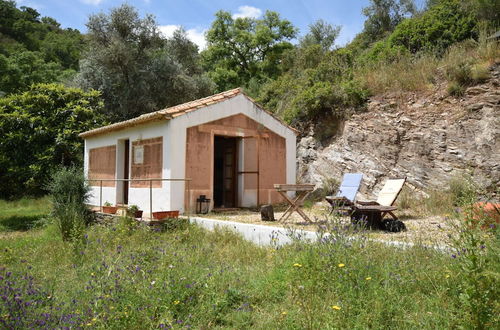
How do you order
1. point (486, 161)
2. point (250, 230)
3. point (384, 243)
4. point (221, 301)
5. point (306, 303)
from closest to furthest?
point (306, 303)
point (221, 301)
point (384, 243)
point (250, 230)
point (486, 161)

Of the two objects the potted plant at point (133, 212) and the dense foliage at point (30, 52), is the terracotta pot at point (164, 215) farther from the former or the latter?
the dense foliage at point (30, 52)

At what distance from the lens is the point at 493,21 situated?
1495cm

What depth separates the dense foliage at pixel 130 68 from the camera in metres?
21.2

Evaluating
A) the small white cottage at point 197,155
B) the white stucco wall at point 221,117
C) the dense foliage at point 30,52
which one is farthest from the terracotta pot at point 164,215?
the dense foliage at point 30,52

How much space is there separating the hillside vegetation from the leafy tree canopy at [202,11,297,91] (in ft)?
0.32

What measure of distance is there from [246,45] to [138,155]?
2697cm

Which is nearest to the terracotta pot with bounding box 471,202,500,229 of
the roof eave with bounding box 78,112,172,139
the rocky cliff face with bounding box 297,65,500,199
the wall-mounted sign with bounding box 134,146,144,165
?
the rocky cliff face with bounding box 297,65,500,199

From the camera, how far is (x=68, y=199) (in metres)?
8.88

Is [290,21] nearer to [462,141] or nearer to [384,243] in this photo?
[462,141]

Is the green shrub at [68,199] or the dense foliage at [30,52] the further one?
the dense foliage at [30,52]

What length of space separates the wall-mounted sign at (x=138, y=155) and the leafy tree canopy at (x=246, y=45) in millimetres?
22423

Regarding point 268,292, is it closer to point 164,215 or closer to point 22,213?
point 164,215

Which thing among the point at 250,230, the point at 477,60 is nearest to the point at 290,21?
the point at 477,60

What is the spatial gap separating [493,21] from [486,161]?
7.74 metres
